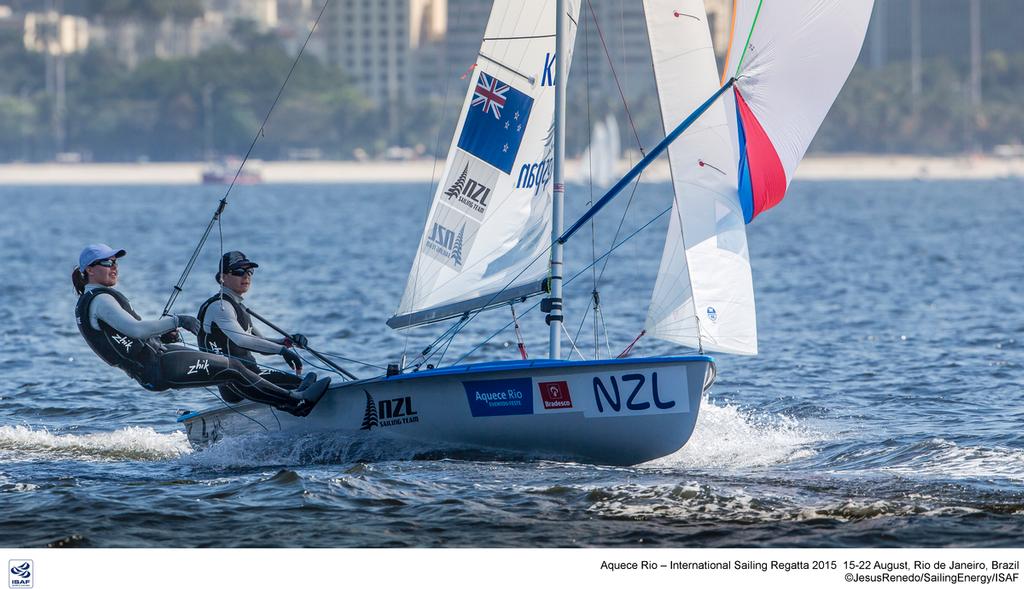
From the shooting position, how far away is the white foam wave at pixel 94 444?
13.8 metres

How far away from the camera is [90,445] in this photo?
1421 cm

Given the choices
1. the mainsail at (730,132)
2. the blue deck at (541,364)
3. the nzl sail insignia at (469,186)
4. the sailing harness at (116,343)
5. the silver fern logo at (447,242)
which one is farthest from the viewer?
the silver fern logo at (447,242)

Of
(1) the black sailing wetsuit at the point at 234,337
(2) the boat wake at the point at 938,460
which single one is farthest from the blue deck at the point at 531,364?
(2) the boat wake at the point at 938,460

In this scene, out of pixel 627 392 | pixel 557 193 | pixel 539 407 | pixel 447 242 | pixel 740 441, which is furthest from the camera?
pixel 740 441

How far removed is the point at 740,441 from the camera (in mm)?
13938

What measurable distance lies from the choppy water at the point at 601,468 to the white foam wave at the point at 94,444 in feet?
0.13

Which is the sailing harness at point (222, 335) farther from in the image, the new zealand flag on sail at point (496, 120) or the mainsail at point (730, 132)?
the mainsail at point (730, 132)

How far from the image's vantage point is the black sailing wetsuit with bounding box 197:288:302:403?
12.9 meters

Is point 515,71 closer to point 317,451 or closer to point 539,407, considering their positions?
point 539,407

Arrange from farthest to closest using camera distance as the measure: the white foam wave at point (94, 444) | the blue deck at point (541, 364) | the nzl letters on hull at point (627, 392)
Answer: the white foam wave at point (94, 444) → the nzl letters on hull at point (627, 392) → the blue deck at point (541, 364)

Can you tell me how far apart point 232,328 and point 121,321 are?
94cm

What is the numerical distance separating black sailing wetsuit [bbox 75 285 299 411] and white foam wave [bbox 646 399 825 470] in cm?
343

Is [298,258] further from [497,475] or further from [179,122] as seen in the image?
[179,122]
